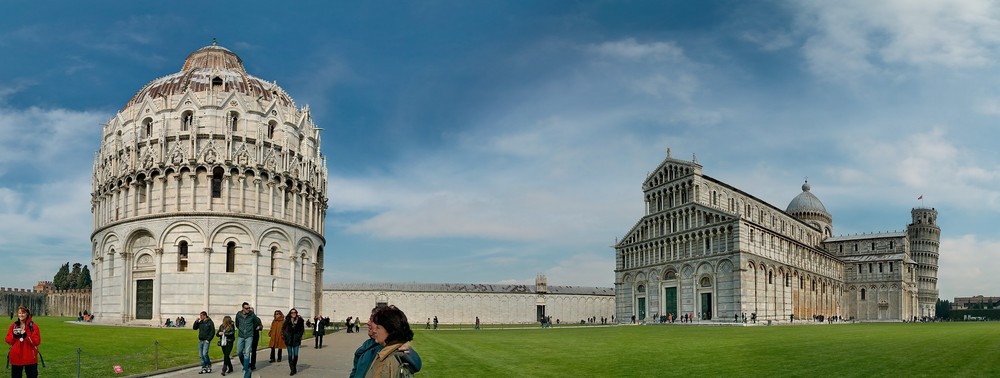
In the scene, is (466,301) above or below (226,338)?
below

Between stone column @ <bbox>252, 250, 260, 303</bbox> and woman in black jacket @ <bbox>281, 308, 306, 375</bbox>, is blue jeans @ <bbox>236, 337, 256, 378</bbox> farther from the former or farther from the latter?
stone column @ <bbox>252, 250, 260, 303</bbox>

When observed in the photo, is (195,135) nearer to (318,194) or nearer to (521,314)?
(318,194)

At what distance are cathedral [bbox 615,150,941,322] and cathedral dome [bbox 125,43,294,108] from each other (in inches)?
1715

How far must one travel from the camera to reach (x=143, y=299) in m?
54.3

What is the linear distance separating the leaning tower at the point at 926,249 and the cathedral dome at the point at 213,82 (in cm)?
11703

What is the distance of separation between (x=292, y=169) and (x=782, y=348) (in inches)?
1641

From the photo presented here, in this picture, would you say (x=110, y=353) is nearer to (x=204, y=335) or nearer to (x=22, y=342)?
(x=204, y=335)

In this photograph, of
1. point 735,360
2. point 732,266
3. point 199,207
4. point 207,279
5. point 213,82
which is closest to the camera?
point 735,360

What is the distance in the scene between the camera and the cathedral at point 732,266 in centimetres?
7556

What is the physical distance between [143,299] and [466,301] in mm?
63163

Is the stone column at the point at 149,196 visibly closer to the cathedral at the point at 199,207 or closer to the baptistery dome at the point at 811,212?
the cathedral at the point at 199,207

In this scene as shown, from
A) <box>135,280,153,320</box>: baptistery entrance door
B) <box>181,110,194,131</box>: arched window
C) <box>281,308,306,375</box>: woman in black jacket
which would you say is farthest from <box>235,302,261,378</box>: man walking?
<box>181,110,194,131</box>: arched window

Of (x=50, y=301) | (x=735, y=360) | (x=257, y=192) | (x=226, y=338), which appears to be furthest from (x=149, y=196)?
(x=50, y=301)

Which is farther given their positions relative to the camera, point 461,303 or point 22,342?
point 461,303
